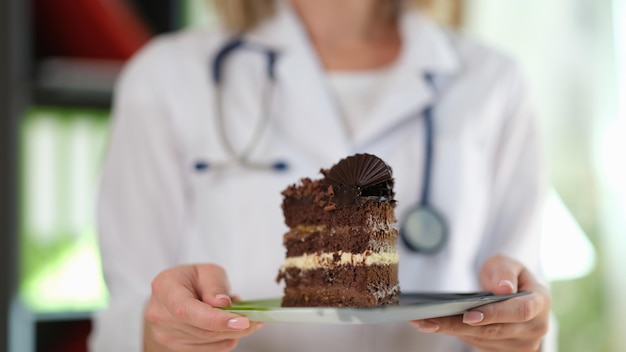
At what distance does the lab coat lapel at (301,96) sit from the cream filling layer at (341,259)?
1.04 ft

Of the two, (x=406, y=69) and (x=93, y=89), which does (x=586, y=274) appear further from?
(x=93, y=89)

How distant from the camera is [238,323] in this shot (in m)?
0.87

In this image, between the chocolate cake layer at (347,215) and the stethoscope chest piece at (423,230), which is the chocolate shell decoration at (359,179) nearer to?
the chocolate cake layer at (347,215)

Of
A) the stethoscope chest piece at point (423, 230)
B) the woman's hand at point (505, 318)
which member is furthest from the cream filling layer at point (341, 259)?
the stethoscope chest piece at point (423, 230)

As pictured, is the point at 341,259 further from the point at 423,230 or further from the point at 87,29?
the point at 87,29

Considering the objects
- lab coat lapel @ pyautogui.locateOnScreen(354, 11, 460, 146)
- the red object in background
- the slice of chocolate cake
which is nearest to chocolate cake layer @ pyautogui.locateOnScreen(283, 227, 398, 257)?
the slice of chocolate cake

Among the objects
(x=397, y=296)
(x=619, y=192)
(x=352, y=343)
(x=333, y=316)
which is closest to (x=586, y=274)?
(x=619, y=192)

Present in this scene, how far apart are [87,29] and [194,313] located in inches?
65.6

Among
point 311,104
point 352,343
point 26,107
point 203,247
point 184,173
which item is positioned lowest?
point 352,343

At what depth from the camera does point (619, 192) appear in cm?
286

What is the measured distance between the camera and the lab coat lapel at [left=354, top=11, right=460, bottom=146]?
4.79 ft

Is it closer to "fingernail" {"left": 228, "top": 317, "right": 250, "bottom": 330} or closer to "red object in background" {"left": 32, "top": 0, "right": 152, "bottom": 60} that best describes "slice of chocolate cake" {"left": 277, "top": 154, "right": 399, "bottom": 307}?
"fingernail" {"left": 228, "top": 317, "right": 250, "bottom": 330}

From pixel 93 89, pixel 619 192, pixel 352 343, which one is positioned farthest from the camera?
pixel 619 192

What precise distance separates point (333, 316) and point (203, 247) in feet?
2.34
